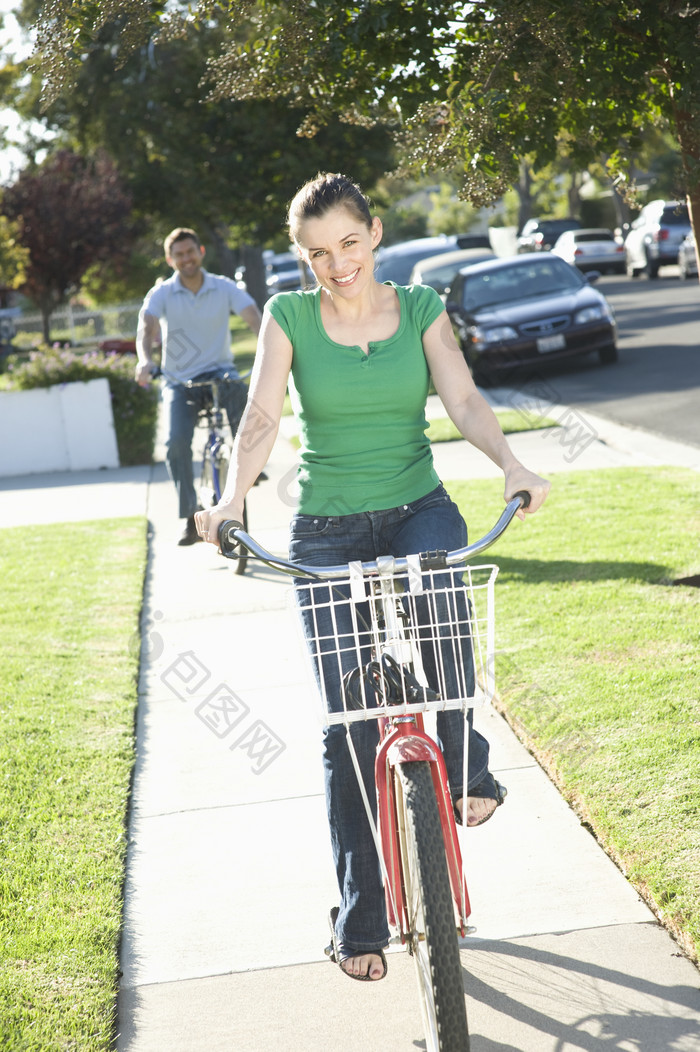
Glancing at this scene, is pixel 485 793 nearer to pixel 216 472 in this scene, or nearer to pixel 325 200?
pixel 325 200

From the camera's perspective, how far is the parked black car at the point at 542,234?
41.6 m

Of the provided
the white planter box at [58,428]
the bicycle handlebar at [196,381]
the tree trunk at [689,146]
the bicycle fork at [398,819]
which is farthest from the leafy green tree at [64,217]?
the bicycle fork at [398,819]

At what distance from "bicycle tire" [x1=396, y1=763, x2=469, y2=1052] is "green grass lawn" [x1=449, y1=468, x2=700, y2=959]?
2.94 ft

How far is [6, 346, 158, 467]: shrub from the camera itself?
1330cm

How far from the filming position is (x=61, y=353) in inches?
539

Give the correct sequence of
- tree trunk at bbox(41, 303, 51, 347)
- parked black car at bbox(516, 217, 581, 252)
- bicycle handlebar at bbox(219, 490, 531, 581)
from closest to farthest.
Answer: bicycle handlebar at bbox(219, 490, 531, 581), tree trunk at bbox(41, 303, 51, 347), parked black car at bbox(516, 217, 581, 252)

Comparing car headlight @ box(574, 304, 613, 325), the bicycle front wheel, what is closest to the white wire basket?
the bicycle front wheel

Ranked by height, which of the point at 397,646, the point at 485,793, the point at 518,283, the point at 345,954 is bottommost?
the point at 345,954

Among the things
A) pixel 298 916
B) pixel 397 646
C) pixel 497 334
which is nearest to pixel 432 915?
pixel 397 646

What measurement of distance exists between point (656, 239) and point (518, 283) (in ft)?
58.5

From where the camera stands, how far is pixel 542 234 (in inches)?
1698

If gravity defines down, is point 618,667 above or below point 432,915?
below

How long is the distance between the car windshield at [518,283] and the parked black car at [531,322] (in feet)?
0.05

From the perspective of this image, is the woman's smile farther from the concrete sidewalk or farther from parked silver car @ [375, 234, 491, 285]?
parked silver car @ [375, 234, 491, 285]
